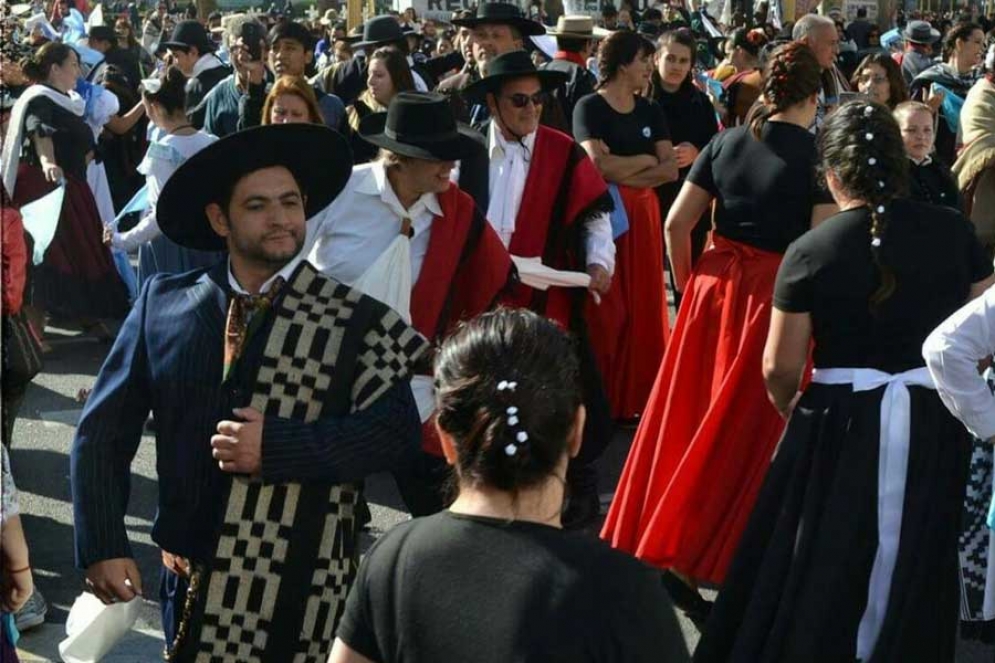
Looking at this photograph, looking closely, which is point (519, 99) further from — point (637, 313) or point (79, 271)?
point (79, 271)

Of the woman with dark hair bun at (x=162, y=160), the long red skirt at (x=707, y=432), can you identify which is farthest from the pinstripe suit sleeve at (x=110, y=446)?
the woman with dark hair bun at (x=162, y=160)

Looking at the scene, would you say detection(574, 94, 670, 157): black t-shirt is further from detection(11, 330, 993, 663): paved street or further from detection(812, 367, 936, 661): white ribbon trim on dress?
detection(812, 367, 936, 661): white ribbon trim on dress

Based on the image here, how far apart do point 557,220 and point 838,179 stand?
2109 millimetres

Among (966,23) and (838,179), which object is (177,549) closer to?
(838,179)

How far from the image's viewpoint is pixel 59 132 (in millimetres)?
8875

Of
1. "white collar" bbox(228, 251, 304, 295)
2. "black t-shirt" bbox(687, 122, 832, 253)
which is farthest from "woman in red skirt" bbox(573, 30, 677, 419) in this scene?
"white collar" bbox(228, 251, 304, 295)

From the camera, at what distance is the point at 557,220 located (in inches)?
244

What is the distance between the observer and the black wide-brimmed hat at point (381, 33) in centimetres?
1071

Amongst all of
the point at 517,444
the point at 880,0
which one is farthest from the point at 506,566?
the point at 880,0

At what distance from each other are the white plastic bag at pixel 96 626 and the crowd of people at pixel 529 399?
0.83 ft

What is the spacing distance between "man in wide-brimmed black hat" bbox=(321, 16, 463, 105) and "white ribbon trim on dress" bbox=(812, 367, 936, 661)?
6.17 metres

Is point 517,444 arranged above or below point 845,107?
below

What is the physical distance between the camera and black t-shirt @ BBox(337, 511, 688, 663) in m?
2.27

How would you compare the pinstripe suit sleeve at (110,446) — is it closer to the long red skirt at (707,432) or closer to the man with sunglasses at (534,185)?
the long red skirt at (707,432)
